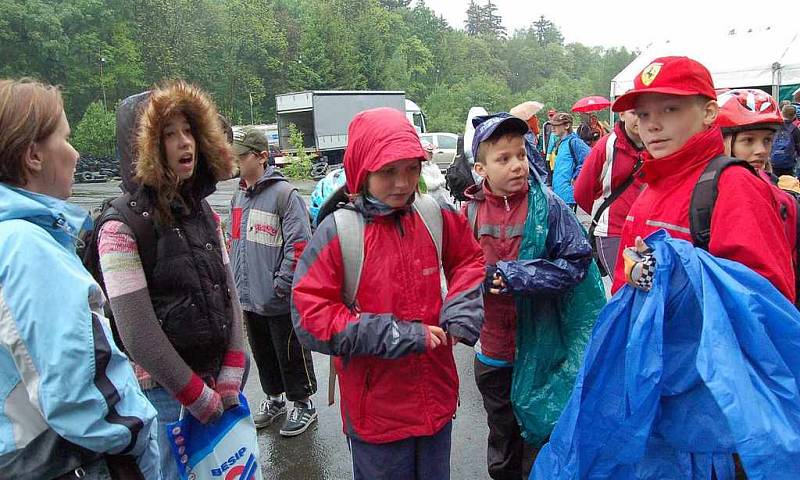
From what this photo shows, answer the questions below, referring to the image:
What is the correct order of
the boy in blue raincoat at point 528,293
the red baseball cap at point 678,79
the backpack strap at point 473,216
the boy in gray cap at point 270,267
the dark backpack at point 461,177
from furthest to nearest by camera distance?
the boy in gray cap at point 270,267
the dark backpack at point 461,177
the backpack strap at point 473,216
the boy in blue raincoat at point 528,293
the red baseball cap at point 678,79

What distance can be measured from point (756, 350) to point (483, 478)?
2.19 meters

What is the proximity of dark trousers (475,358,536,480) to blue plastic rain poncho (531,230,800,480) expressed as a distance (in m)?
1.06

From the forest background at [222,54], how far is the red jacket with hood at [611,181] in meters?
33.7

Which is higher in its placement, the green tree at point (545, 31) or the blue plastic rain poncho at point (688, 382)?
the green tree at point (545, 31)

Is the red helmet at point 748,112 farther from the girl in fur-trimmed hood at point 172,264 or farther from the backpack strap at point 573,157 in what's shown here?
the backpack strap at point 573,157

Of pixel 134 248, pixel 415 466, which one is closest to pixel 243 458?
pixel 415 466

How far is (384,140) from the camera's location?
2.07 m

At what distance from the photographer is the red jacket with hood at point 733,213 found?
163 cm

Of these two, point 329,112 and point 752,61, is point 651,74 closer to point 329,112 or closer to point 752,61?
point 752,61

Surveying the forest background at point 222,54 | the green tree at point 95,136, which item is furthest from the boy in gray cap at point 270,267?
the green tree at point 95,136

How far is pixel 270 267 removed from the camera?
3.78m

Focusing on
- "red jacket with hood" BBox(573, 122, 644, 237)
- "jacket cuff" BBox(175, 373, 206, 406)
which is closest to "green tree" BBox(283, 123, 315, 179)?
"red jacket with hood" BBox(573, 122, 644, 237)

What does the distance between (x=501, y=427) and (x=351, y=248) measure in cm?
150

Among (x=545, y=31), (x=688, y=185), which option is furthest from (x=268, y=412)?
(x=545, y=31)
